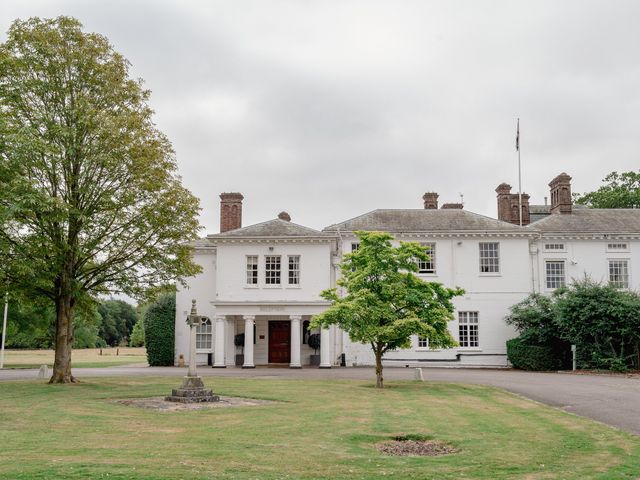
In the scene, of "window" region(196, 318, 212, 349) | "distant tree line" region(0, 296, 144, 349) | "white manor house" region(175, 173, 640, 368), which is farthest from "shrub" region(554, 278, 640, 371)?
"distant tree line" region(0, 296, 144, 349)

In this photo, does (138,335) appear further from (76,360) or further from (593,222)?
(593,222)

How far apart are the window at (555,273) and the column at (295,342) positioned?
14.7 meters

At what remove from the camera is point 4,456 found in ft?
29.6

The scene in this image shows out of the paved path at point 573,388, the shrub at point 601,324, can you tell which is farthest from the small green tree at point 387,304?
the shrub at point 601,324

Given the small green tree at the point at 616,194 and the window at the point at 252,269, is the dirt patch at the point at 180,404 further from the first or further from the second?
the small green tree at the point at 616,194

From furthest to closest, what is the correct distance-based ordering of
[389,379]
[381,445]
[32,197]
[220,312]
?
[220,312], [389,379], [32,197], [381,445]

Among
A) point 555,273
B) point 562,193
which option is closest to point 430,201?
point 562,193

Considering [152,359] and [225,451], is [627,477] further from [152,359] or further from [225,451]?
[152,359]

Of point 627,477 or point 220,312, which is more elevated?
point 220,312

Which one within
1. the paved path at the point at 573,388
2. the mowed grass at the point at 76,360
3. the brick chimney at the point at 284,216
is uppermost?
the brick chimney at the point at 284,216

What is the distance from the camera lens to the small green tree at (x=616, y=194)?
52.8 metres

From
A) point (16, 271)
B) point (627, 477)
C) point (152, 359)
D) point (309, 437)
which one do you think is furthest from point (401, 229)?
point (627, 477)

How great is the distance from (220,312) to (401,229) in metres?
11.1

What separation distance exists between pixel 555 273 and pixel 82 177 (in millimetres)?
26385
